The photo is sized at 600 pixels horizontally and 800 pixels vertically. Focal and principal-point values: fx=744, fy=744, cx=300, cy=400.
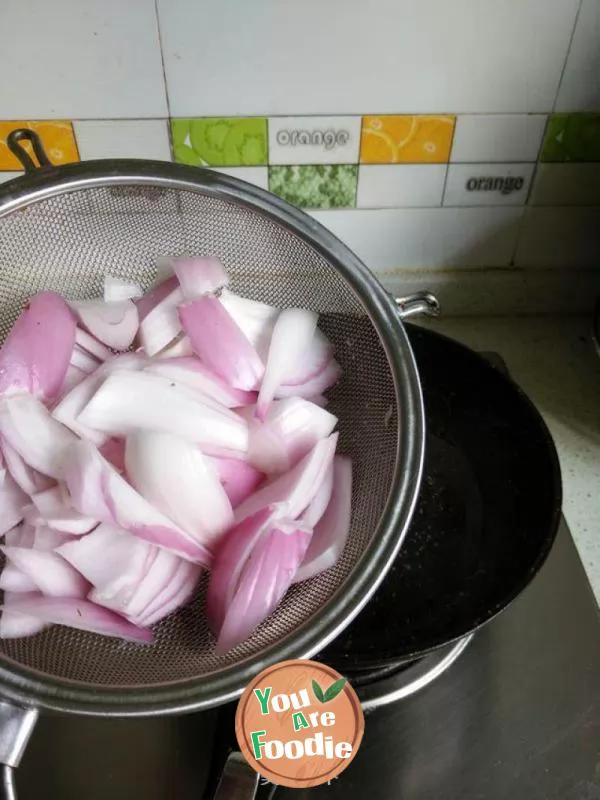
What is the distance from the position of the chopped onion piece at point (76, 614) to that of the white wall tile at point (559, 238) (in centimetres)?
67

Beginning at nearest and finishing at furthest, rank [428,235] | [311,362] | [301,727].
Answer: [301,727] → [311,362] → [428,235]

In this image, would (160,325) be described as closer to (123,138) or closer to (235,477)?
(235,477)

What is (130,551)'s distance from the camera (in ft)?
1.76

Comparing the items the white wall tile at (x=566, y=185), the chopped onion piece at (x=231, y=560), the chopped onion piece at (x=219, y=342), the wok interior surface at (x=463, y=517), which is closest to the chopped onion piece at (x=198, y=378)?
the chopped onion piece at (x=219, y=342)

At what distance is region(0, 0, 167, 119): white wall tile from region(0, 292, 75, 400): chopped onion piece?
0.27 metres

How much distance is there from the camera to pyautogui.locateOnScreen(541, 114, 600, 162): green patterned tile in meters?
0.83

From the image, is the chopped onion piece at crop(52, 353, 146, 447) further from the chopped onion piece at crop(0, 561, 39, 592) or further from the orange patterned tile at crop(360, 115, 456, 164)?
the orange patterned tile at crop(360, 115, 456, 164)

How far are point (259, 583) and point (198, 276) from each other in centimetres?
26

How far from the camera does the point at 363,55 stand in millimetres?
758

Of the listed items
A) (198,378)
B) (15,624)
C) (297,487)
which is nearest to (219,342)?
(198,378)

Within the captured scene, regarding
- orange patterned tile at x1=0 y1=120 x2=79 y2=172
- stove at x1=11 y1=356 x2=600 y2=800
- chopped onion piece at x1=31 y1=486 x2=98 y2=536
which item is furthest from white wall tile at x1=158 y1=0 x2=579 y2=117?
stove at x1=11 y1=356 x2=600 y2=800

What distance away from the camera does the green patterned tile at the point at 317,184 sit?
2.76 ft

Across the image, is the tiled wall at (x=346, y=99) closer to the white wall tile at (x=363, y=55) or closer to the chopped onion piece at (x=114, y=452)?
the white wall tile at (x=363, y=55)

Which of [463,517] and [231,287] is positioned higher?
[231,287]
